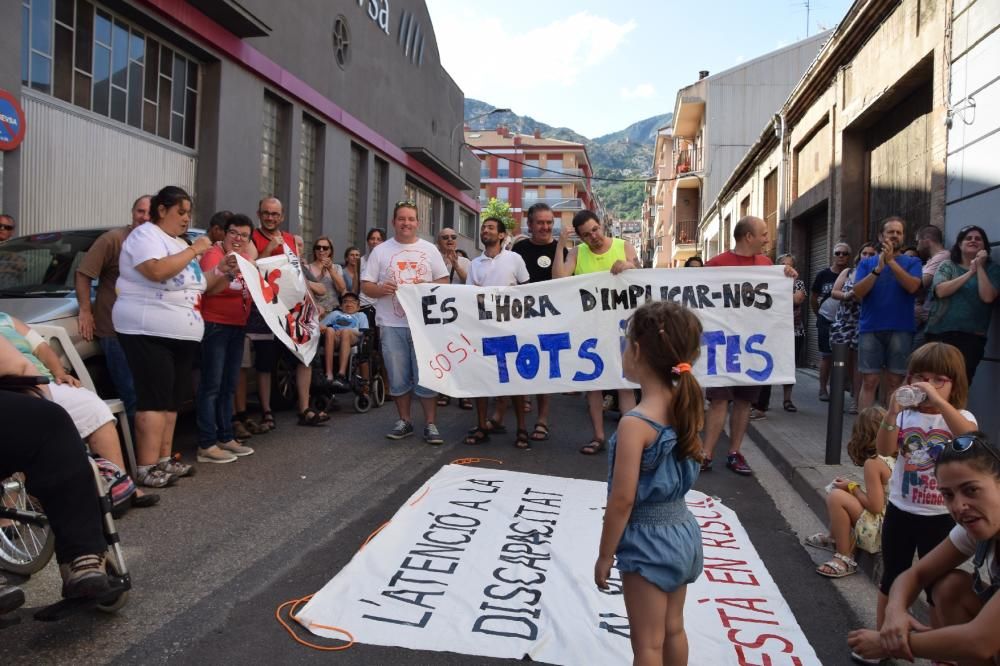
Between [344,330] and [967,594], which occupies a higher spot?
[344,330]

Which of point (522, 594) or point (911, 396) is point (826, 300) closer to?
point (911, 396)

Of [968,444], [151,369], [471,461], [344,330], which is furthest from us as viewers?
[344,330]

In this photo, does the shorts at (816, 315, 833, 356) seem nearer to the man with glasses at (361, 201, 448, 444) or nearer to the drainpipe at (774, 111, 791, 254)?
the man with glasses at (361, 201, 448, 444)

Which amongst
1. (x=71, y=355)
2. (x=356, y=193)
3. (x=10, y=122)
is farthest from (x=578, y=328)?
(x=356, y=193)

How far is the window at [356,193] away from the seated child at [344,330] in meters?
9.79

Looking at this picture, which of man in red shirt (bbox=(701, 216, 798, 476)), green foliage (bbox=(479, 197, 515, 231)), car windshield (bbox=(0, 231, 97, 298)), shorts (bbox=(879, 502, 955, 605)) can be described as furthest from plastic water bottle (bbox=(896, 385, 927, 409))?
green foliage (bbox=(479, 197, 515, 231))

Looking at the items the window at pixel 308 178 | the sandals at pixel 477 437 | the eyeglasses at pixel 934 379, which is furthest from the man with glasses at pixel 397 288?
the window at pixel 308 178

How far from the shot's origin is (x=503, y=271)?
740 centimetres

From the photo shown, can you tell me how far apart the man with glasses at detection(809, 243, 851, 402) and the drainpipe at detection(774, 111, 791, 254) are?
7.26m

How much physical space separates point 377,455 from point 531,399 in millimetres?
4228

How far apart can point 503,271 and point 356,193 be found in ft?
41.1

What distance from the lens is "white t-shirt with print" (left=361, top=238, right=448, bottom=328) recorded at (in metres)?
7.19

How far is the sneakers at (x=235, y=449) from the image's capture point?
6.33 m

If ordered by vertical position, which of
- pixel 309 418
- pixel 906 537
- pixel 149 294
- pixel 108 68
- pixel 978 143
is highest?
pixel 108 68
